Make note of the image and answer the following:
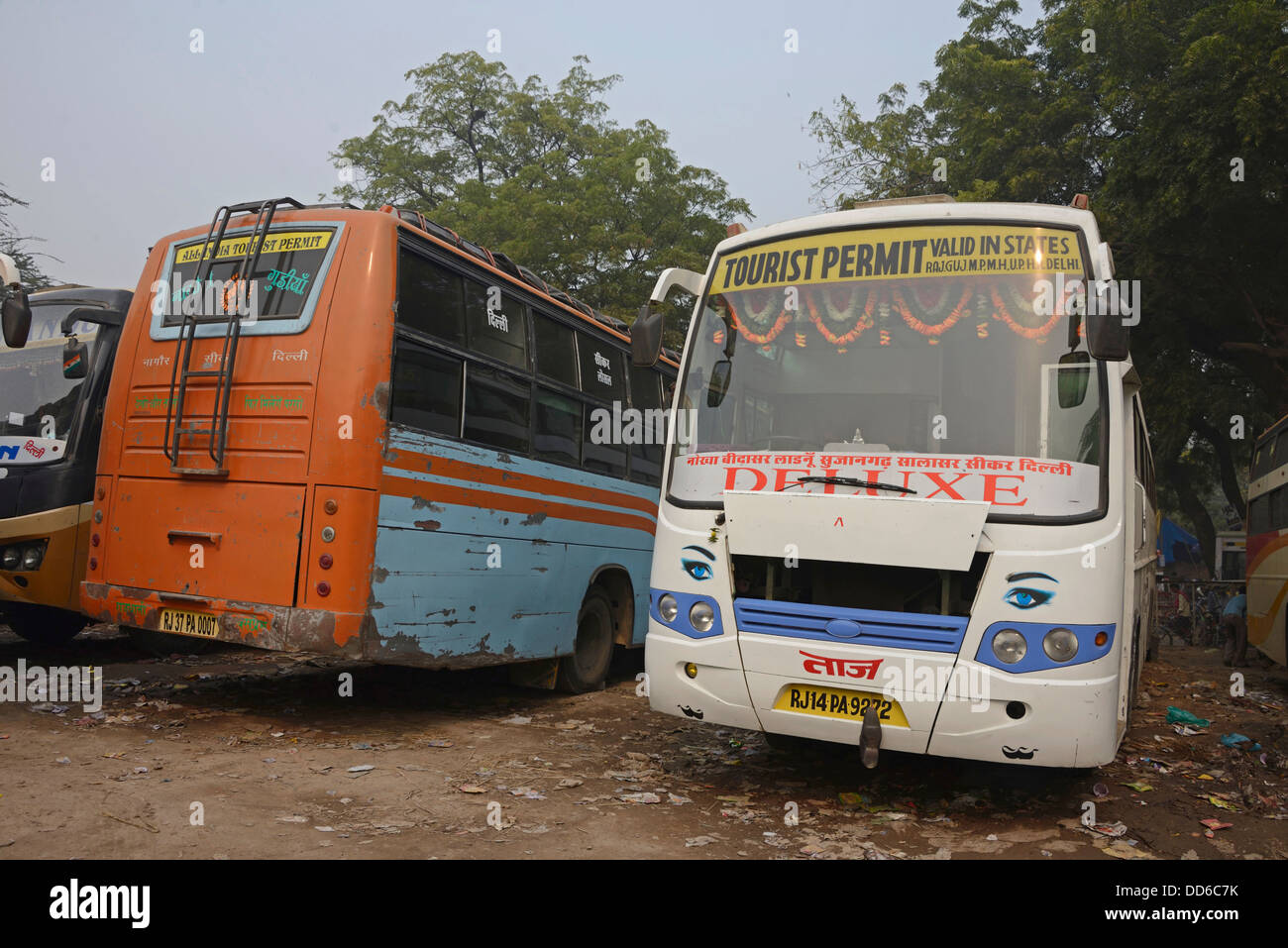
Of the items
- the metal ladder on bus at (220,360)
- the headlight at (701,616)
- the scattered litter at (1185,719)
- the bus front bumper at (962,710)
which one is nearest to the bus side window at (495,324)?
the metal ladder on bus at (220,360)

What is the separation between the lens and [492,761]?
604 cm

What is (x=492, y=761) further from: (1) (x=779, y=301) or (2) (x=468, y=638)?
(1) (x=779, y=301)

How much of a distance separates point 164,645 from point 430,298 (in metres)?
5.13

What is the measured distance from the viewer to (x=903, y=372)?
5344mm

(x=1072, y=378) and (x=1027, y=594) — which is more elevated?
(x=1072, y=378)

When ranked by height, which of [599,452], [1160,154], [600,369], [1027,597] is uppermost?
[1160,154]

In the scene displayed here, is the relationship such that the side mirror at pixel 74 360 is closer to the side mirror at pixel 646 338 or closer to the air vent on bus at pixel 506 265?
the air vent on bus at pixel 506 265

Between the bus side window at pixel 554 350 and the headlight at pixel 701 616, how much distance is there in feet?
10.2

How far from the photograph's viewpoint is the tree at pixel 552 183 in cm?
2228

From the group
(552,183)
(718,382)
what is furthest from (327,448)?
(552,183)

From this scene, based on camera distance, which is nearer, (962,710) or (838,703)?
(962,710)

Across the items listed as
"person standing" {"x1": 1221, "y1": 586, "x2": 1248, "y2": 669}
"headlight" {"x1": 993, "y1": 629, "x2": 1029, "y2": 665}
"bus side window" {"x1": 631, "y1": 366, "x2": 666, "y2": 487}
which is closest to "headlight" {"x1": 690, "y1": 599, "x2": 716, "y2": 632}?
"headlight" {"x1": 993, "y1": 629, "x2": 1029, "y2": 665}

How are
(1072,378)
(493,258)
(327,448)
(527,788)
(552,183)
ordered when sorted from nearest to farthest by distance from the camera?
(1072,378), (527,788), (327,448), (493,258), (552,183)

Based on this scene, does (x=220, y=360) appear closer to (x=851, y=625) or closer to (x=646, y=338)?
(x=646, y=338)
